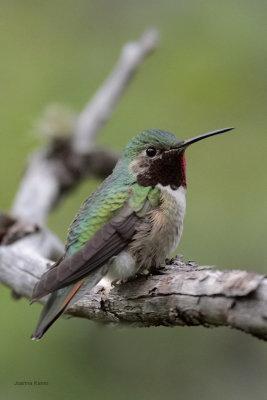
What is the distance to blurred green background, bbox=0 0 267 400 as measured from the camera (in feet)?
18.7

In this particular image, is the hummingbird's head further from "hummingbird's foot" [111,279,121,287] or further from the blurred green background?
the blurred green background

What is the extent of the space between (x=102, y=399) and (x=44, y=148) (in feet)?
9.01

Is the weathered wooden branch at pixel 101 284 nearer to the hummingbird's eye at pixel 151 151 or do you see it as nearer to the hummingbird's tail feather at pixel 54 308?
the hummingbird's tail feather at pixel 54 308

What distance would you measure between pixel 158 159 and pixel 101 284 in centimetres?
92

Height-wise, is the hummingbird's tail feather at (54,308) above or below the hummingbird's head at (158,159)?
below

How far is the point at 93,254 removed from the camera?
361cm

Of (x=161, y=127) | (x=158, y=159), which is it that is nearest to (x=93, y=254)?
(x=158, y=159)

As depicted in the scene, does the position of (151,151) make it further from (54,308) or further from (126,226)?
(54,308)

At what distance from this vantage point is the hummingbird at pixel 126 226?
3545 millimetres

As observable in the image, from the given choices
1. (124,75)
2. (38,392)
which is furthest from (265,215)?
(38,392)

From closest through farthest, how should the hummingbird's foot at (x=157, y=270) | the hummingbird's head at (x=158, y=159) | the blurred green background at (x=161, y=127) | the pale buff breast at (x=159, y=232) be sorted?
1. the hummingbird's foot at (x=157, y=270)
2. the pale buff breast at (x=159, y=232)
3. the hummingbird's head at (x=158, y=159)
4. the blurred green background at (x=161, y=127)

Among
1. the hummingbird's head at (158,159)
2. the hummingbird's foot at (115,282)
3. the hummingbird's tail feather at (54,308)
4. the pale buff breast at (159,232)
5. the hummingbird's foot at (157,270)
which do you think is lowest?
the hummingbird's tail feather at (54,308)

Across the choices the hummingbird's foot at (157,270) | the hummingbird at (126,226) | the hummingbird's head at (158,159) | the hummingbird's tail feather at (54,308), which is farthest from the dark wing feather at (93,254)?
the hummingbird's head at (158,159)

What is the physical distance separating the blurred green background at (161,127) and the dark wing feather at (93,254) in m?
1.63
